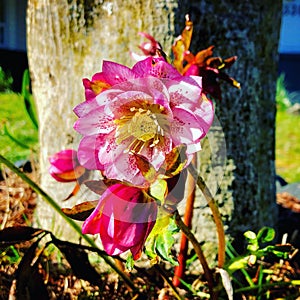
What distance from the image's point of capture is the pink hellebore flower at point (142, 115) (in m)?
0.68

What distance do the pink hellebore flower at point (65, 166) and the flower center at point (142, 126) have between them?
1.03 ft

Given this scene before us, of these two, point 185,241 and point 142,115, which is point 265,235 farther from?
point 142,115

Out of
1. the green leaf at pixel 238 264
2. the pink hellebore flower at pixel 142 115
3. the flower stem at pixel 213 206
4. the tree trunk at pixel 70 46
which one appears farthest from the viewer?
the tree trunk at pixel 70 46

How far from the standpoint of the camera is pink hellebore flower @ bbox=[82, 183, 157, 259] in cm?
74

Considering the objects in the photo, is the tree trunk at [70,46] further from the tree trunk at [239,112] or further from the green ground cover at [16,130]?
the green ground cover at [16,130]

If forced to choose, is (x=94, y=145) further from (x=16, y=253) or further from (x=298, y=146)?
(x=298, y=146)

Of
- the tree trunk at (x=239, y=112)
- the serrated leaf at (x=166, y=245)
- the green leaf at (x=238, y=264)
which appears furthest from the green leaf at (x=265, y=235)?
the serrated leaf at (x=166, y=245)

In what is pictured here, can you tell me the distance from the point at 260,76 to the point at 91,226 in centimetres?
76

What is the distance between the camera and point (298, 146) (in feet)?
12.8

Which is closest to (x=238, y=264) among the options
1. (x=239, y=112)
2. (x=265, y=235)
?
(x=265, y=235)

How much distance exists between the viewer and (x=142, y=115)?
0.70 meters

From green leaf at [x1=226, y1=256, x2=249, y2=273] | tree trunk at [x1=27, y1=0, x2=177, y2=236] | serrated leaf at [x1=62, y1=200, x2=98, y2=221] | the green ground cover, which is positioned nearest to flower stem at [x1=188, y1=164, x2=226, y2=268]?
green leaf at [x1=226, y1=256, x2=249, y2=273]

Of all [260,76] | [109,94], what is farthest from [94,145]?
[260,76]

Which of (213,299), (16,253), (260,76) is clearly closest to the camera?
(213,299)
